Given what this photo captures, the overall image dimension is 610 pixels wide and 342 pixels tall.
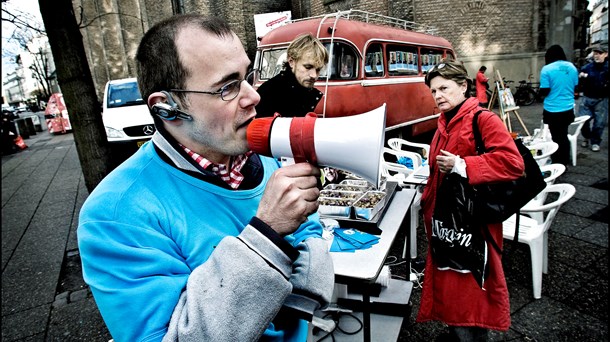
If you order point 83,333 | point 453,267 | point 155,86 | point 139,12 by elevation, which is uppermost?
point 139,12

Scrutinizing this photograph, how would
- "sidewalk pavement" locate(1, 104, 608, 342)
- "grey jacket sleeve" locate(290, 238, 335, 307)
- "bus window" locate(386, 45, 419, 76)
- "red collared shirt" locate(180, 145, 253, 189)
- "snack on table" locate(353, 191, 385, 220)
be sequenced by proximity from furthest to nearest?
"bus window" locate(386, 45, 419, 76), "sidewalk pavement" locate(1, 104, 608, 342), "snack on table" locate(353, 191, 385, 220), "red collared shirt" locate(180, 145, 253, 189), "grey jacket sleeve" locate(290, 238, 335, 307)

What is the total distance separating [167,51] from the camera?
108cm

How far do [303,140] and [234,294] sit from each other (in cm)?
45

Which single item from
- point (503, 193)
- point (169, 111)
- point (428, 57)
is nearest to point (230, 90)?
point (169, 111)

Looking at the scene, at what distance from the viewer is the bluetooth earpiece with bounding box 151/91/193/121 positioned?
3.60 ft

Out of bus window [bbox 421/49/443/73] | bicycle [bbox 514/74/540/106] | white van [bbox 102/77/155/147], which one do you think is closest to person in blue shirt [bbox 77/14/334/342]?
white van [bbox 102/77/155/147]

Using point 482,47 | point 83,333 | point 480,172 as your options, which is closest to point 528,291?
point 480,172

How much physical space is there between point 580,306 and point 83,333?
4424mm

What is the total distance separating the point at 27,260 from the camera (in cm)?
470

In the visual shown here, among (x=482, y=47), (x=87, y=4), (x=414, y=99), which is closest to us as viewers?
(x=414, y=99)

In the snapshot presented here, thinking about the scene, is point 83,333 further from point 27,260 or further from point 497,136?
point 497,136

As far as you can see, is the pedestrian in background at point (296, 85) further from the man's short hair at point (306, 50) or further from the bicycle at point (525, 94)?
the bicycle at point (525, 94)

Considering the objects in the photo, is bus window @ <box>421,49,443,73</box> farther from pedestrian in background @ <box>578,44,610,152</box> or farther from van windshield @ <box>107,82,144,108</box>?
van windshield @ <box>107,82,144,108</box>

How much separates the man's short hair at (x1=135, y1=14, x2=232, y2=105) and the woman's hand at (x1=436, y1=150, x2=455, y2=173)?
1.73 metres
